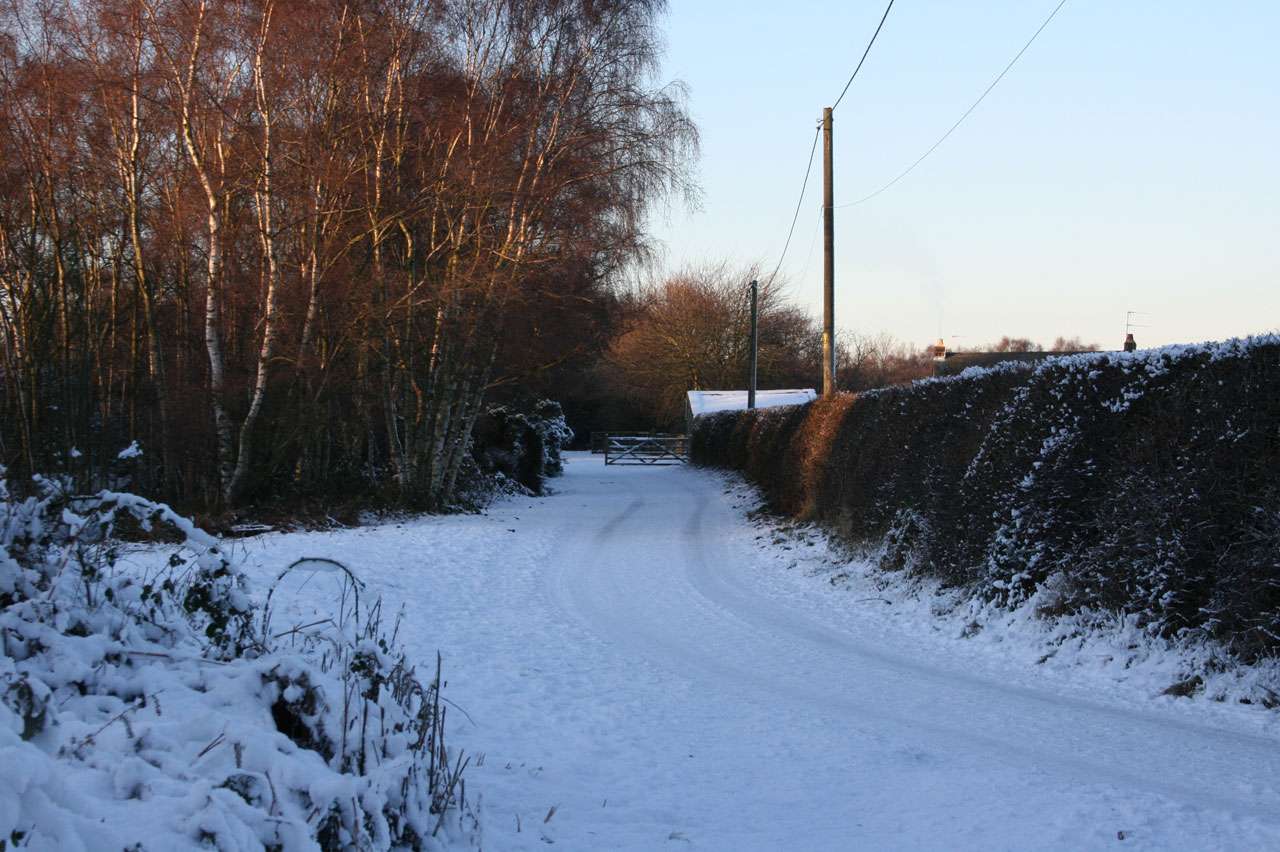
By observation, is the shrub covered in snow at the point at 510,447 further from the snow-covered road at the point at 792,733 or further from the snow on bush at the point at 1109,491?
the snow on bush at the point at 1109,491

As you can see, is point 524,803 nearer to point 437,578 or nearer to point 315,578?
point 315,578

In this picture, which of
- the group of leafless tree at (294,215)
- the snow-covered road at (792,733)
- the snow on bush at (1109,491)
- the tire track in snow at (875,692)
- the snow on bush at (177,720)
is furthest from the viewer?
the group of leafless tree at (294,215)

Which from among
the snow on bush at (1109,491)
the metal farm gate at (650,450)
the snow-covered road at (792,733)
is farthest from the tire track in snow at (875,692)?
the metal farm gate at (650,450)

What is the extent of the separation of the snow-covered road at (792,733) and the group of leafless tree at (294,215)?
5.63 meters

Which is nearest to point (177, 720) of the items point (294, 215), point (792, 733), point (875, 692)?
point (792, 733)

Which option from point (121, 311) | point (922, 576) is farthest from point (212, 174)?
point (922, 576)

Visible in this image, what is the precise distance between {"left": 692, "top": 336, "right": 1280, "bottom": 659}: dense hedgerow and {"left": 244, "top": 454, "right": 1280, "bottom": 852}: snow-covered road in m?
0.72

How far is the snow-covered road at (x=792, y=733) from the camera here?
3.65 m

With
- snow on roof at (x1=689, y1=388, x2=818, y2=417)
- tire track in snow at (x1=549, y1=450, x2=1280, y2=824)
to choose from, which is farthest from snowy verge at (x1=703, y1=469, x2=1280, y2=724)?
snow on roof at (x1=689, y1=388, x2=818, y2=417)

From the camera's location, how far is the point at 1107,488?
254 inches

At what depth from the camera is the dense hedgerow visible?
5.31m

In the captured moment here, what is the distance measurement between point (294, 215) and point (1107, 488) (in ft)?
40.3

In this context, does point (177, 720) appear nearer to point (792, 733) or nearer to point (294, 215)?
point (792, 733)

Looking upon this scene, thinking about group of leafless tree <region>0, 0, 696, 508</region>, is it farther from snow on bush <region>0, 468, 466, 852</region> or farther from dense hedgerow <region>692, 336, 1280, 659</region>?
snow on bush <region>0, 468, 466, 852</region>
